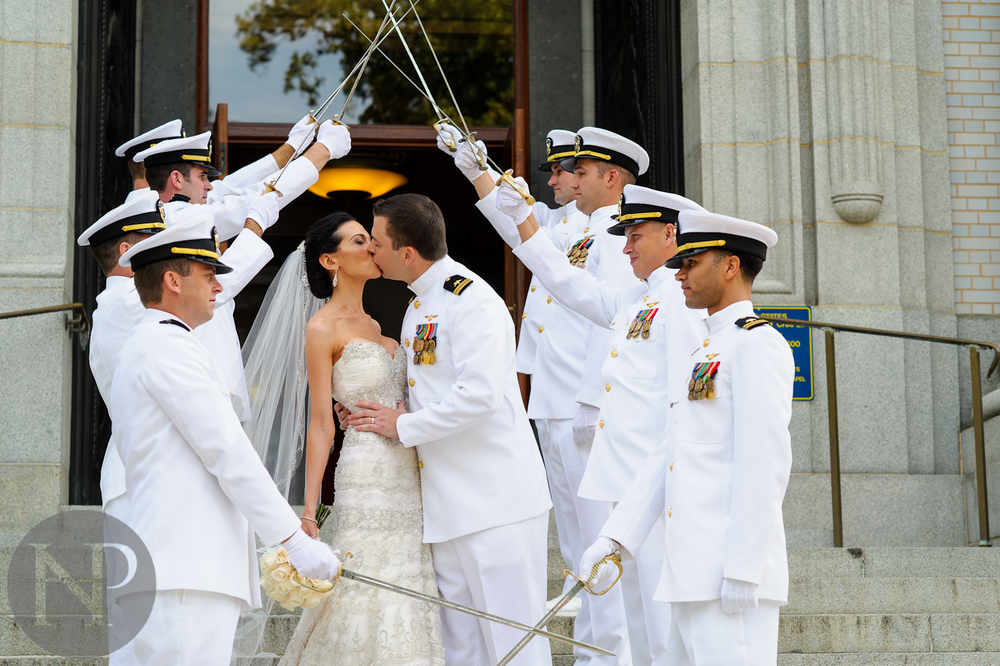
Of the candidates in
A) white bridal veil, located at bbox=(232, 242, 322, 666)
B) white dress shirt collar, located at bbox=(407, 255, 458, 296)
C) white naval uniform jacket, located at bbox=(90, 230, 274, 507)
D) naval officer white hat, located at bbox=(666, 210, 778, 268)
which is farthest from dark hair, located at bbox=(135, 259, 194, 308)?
naval officer white hat, located at bbox=(666, 210, 778, 268)

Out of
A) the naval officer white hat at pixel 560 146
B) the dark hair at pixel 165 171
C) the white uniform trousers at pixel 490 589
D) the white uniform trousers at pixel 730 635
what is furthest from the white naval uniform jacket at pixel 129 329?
the white uniform trousers at pixel 730 635

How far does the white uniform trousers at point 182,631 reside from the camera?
326 cm

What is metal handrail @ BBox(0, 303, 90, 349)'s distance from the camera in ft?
22.0

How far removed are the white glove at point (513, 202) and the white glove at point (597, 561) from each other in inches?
74.0

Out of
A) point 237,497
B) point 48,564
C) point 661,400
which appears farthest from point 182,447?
point 48,564

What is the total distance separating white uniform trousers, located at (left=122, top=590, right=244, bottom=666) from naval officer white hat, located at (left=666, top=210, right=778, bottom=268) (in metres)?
1.76

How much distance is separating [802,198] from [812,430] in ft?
5.21

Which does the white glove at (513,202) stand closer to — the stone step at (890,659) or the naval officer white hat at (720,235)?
the naval officer white hat at (720,235)

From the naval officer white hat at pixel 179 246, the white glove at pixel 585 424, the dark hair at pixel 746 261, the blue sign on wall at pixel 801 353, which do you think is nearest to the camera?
the naval officer white hat at pixel 179 246

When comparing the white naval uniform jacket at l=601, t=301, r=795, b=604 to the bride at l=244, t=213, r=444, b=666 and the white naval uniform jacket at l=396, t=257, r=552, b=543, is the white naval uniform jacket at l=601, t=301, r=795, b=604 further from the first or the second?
the bride at l=244, t=213, r=444, b=666

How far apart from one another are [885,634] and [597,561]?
7.62 feet

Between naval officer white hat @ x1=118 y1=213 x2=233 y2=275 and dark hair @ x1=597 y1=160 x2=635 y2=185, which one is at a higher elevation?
dark hair @ x1=597 y1=160 x2=635 y2=185

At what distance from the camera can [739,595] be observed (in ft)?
10.8

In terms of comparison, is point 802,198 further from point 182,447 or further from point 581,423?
point 182,447
